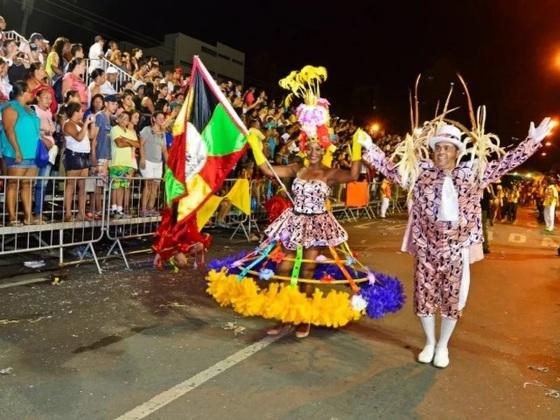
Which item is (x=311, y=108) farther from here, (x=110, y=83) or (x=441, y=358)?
(x=110, y=83)

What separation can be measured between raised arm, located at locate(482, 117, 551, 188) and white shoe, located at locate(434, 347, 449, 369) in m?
1.50

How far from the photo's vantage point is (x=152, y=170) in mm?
9766

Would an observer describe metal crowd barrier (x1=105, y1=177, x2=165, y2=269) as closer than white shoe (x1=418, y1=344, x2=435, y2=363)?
No

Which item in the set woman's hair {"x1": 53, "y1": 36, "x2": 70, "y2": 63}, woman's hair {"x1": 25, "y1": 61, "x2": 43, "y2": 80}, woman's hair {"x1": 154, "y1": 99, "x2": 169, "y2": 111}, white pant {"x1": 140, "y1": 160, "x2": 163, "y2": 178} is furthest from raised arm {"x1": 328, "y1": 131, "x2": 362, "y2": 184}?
woman's hair {"x1": 53, "y1": 36, "x2": 70, "y2": 63}

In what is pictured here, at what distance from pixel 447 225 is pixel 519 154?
853 mm

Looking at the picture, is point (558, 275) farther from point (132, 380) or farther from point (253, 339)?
point (132, 380)

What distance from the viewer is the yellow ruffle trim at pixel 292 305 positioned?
5117 millimetres

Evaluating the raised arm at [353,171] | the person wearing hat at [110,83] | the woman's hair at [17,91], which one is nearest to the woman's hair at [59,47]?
the person wearing hat at [110,83]

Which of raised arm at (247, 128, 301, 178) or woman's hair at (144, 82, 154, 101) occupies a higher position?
woman's hair at (144, 82, 154, 101)

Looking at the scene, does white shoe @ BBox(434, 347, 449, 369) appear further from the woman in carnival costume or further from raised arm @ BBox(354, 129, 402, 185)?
raised arm @ BBox(354, 129, 402, 185)

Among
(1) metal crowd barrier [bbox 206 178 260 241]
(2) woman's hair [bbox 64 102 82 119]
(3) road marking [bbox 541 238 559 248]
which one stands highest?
(2) woman's hair [bbox 64 102 82 119]

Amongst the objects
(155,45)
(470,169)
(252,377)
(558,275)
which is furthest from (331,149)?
(155,45)

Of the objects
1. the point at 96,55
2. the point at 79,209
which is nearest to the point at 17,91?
the point at 79,209

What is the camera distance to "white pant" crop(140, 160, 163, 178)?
967 cm
